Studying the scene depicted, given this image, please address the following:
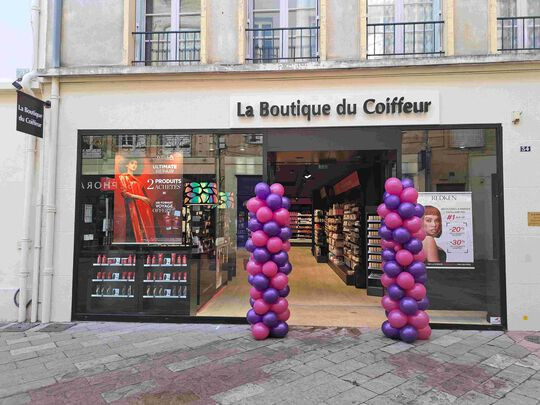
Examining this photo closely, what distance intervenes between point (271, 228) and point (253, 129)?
1962 millimetres

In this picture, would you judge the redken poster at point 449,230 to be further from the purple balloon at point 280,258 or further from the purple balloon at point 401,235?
the purple balloon at point 280,258

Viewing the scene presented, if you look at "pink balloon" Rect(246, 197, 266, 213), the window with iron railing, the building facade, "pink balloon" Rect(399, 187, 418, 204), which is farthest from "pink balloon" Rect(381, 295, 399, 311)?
the window with iron railing

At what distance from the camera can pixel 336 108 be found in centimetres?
620

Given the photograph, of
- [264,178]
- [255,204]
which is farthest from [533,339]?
[264,178]

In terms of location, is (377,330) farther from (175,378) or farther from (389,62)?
(389,62)

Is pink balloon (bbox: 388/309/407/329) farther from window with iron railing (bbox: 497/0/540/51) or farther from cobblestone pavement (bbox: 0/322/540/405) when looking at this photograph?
window with iron railing (bbox: 497/0/540/51)

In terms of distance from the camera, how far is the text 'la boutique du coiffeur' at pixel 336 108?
6.07m

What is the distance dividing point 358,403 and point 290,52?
5.51m

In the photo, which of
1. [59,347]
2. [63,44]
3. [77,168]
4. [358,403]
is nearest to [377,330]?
[358,403]

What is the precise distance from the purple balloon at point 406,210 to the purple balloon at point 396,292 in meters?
0.98

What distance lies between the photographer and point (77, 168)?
21.1ft

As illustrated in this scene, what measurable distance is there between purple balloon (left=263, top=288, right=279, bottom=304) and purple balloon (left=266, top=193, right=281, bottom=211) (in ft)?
3.80

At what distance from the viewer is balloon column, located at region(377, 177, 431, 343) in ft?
16.8

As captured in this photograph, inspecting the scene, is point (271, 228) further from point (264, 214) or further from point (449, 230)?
point (449, 230)
